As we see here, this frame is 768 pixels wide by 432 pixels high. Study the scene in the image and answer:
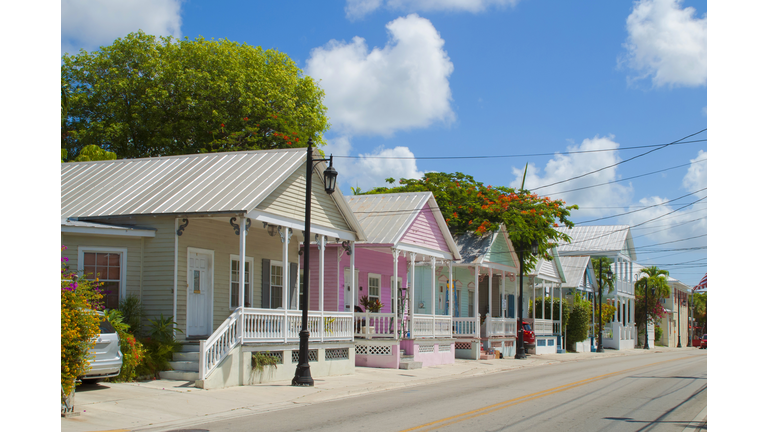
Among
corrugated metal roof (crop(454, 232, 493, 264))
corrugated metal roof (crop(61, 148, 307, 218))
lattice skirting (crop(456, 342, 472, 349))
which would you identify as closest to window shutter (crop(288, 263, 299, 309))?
corrugated metal roof (crop(61, 148, 307, 218))

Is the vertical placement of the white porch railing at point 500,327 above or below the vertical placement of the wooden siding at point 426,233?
below

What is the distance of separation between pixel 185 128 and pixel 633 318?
40027mm

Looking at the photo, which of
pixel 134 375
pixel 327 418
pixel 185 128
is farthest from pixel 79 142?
pixel 327 418

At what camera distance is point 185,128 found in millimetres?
36719

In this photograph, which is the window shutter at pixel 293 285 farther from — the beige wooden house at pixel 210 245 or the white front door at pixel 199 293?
the white front door at pixel 199 293

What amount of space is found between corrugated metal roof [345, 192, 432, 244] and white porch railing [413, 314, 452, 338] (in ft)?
10.5

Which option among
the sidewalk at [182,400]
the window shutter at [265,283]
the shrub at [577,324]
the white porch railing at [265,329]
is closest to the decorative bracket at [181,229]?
the white porch railing at [265,329]

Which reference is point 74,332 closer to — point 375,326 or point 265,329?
point 265,329

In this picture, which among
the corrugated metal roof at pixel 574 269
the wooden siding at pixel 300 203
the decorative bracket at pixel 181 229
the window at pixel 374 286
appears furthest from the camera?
the corrugated metal roof at pixel 574 269

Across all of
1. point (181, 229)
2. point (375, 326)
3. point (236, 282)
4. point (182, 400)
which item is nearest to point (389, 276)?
point (375, 326)

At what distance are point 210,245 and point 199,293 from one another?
54.1 inches

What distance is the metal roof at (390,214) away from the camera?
78.9 feet

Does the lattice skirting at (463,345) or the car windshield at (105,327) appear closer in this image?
the car windshield at (105,327)

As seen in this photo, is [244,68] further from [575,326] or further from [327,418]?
[327,418]
